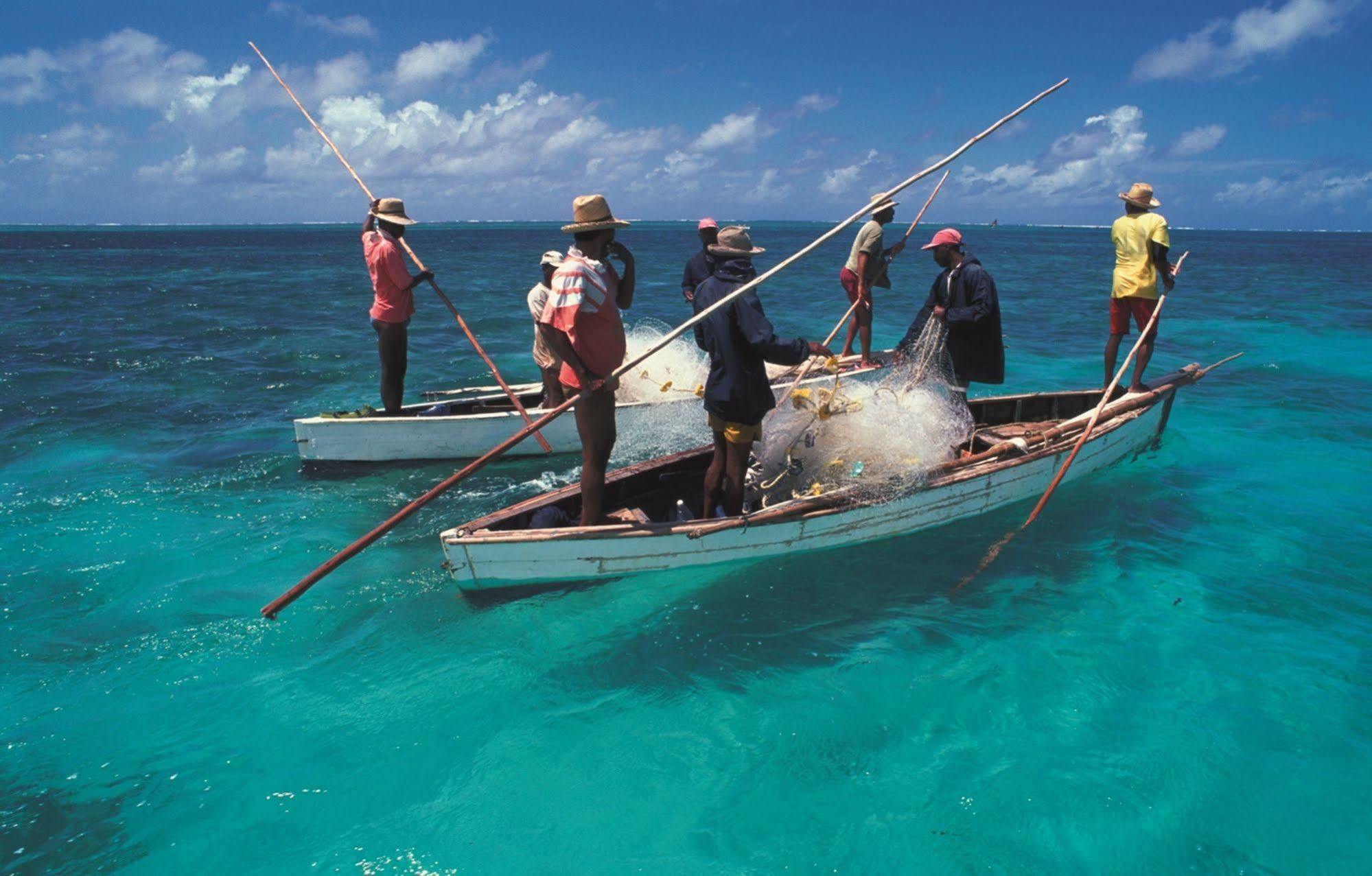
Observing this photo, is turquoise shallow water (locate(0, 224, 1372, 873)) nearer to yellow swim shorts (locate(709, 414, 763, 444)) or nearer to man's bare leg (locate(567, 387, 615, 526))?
man's bare leg (locate(567, 387, 615, 526))

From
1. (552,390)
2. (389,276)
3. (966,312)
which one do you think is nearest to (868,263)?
(966,312)

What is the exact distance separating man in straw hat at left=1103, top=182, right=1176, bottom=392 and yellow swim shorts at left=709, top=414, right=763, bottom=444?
15.9 feet

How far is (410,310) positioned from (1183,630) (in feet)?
26.9

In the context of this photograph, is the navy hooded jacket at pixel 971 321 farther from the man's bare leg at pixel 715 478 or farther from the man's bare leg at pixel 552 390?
the man's bare leg at pixel 552 390

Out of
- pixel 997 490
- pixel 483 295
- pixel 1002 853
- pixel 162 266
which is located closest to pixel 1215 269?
pixel 483 295

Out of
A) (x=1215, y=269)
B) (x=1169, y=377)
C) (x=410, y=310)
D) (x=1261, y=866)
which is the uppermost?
(x=1215, y=269)

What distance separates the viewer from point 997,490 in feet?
23.7

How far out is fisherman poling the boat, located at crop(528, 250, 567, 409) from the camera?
6764mm

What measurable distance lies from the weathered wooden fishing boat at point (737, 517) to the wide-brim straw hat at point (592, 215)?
2181 millimetres

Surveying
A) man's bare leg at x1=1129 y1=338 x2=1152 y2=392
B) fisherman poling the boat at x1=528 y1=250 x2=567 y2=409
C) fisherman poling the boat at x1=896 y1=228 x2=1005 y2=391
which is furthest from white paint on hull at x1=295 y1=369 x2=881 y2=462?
man's bare leg at x1=1129 y1=338 x2=1152 y2=392

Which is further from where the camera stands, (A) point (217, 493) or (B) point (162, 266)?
(B) point (162, 266)

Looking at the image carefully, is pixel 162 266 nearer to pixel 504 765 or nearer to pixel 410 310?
pixel 410 310

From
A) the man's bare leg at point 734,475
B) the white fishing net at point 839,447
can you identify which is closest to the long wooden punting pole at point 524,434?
the man's bare leg at point 734,475

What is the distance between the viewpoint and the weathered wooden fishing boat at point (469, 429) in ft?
29.2
